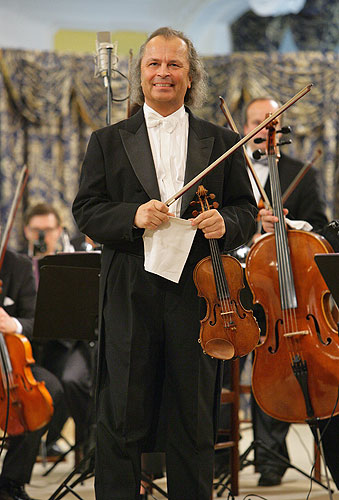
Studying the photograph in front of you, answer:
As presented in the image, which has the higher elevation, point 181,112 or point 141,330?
point 181,112

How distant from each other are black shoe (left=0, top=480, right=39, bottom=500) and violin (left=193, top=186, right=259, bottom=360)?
50.0 inches

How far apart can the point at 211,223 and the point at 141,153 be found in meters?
0.29

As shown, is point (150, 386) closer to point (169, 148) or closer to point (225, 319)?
point (225, 319)

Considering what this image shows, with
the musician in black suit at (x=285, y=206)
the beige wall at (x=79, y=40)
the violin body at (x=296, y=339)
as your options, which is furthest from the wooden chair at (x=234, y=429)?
the beige wall at (x=79, y=40)

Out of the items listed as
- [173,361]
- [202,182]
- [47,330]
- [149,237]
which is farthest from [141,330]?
[47,330]

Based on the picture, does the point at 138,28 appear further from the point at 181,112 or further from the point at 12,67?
the point at 181,112

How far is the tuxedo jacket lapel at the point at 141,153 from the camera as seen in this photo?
2.09 m

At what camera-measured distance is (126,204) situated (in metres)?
2.07

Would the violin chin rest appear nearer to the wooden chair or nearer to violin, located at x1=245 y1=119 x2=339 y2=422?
violin, located at x1=245 y1=119 x2=339 y2=422

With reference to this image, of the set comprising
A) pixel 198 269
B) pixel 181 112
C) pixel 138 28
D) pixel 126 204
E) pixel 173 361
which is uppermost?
pixel 138 28

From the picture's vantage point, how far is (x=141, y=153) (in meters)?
2.13

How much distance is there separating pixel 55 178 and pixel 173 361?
3.40 meters

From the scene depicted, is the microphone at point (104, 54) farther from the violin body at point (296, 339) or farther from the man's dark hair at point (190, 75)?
the violin body at point (296, 339)

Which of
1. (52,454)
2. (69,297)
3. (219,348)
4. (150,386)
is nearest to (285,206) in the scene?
(69,297)
